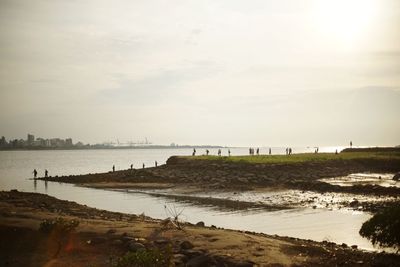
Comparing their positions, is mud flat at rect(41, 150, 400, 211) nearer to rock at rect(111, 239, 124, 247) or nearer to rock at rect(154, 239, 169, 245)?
rock at rect(154, 239, 169, 245)

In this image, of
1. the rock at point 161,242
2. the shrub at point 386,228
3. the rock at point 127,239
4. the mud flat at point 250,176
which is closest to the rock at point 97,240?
the rock at point 127,239

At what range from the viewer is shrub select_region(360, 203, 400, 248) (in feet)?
43.9

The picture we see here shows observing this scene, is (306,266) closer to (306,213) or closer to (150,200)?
(306,213)

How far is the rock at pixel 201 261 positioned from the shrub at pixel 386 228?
611 centimetres

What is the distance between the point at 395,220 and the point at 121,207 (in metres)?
26.5

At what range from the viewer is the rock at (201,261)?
506 inches

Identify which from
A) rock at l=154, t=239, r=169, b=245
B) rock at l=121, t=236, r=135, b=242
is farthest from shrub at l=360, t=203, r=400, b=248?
rock at l=121, t=236, r=135, b=242

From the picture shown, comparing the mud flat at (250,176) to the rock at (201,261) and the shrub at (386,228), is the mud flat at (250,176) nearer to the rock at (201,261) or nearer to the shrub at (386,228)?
the shrub at (386,228)

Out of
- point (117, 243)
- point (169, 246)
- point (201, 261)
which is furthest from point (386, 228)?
point (117, 243)

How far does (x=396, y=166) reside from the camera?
2266 inches

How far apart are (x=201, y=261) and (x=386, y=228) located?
681 cm

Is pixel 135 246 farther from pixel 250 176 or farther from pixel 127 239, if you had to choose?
pixel 250 176

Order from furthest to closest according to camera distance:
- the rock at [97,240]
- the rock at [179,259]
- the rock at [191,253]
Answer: the rock at [97,240]
the rock at [191,253]
the rock at [179,259]

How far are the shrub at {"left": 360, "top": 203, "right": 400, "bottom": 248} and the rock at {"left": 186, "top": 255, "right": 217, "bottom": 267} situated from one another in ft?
20.0
